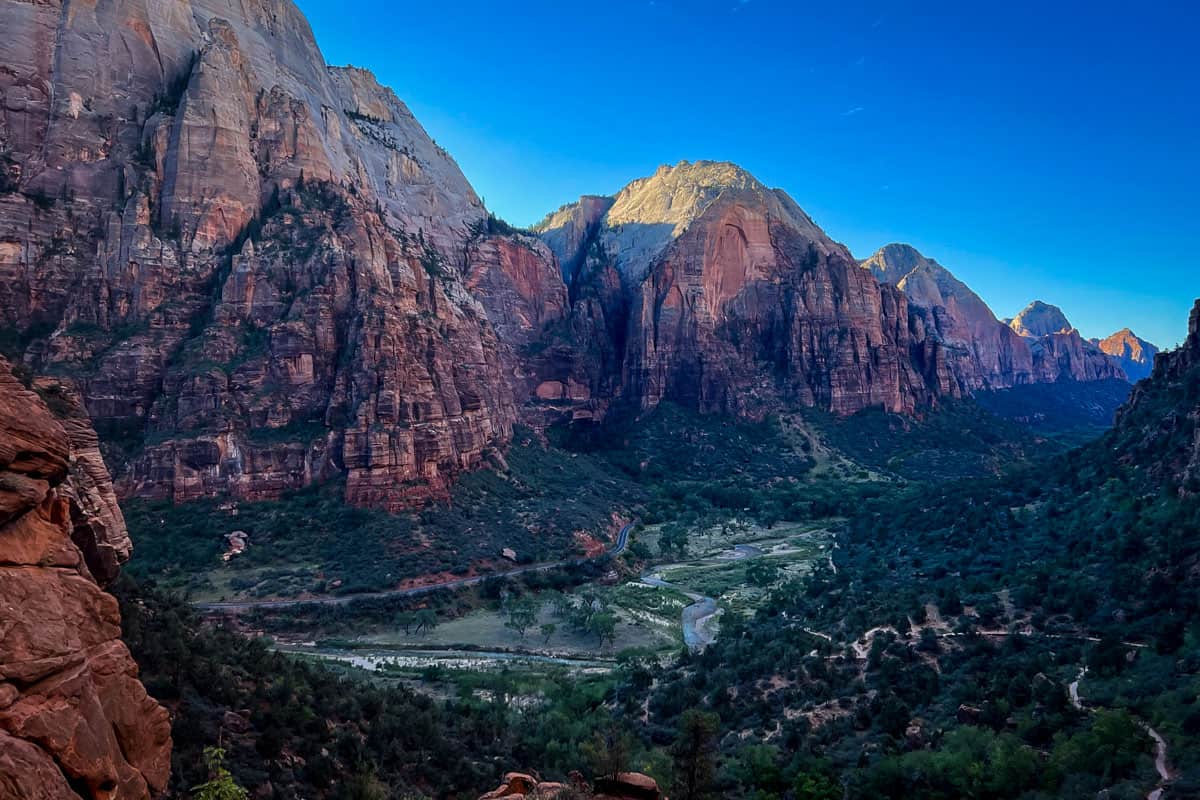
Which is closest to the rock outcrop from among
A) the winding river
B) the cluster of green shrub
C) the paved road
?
the winding river

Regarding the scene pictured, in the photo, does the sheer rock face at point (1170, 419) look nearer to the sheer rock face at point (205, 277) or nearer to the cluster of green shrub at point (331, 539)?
the cluster of green shrub at point (331, 539)

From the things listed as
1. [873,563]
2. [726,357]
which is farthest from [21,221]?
[726,357]

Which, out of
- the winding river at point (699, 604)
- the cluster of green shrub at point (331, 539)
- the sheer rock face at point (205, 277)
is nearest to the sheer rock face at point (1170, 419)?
the winding river at point (699, 604)

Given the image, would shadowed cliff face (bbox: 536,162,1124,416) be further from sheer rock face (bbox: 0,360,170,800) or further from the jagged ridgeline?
sheer rock face (bbox: 0,360,170,800)

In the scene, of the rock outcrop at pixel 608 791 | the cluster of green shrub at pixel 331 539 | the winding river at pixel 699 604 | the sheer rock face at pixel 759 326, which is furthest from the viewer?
the sheer rock face at pixel 759 326

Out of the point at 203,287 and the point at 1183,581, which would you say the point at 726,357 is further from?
the point at 1183,581

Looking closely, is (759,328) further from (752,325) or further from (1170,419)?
(1170,419)

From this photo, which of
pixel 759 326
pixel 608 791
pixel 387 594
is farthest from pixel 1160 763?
pixel 759 326
